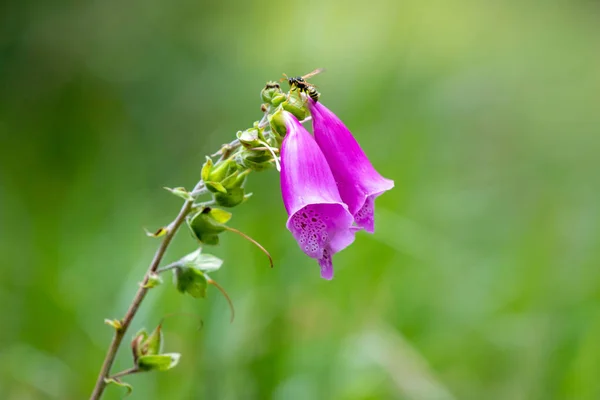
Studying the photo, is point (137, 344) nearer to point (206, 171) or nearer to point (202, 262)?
point (202, 262)

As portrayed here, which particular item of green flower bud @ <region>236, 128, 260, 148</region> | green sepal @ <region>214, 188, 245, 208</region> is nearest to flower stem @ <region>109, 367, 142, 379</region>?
green sepal @ <region>214, 188, 245, 208</region>

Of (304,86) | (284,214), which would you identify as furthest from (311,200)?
(284,214)

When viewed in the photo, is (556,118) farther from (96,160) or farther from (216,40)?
(96,160)

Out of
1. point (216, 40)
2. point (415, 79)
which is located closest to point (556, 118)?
point (415, 79)

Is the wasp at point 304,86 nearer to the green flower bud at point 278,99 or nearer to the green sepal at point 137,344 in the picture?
the green flower bud at point 278,99

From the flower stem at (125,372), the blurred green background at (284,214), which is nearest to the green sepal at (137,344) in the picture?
the flower stem at (125,372)
